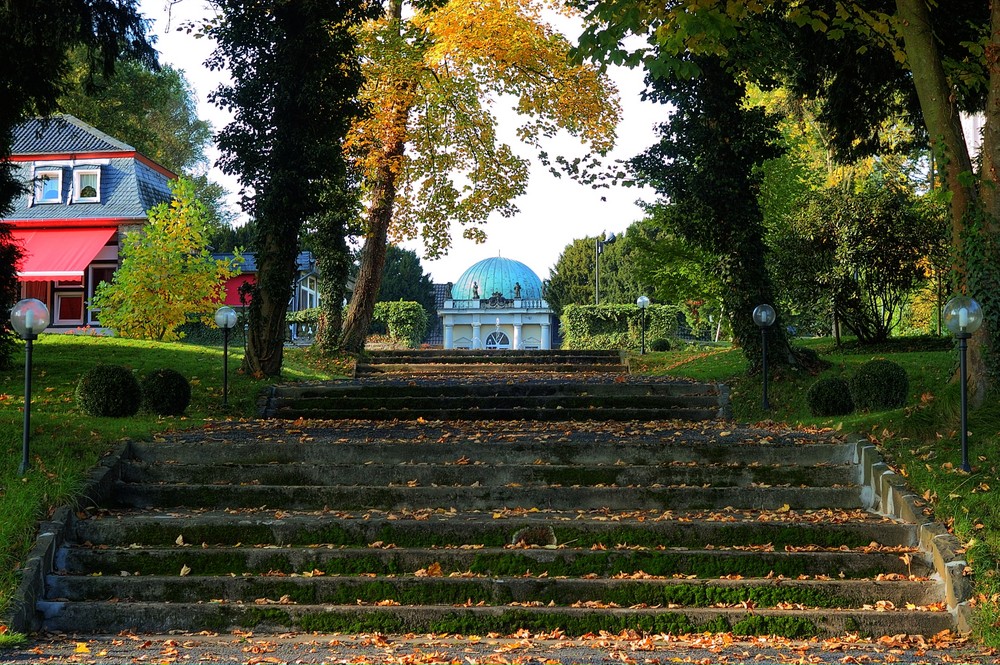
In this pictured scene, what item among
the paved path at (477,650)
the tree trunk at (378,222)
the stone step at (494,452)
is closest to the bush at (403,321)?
the tree trunk at (378,222)

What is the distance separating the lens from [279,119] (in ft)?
52.5

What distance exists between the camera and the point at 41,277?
3294 cm

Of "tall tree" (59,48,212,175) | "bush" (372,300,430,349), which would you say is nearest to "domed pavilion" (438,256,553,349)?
"tall tree" (59,48,212,175)

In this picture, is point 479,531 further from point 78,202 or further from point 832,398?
point 78,202

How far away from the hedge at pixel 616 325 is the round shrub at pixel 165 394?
20.1 metres

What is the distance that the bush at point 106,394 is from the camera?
11562 mm

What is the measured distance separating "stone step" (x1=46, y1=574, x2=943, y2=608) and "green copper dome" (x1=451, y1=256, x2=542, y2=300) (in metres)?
53.1

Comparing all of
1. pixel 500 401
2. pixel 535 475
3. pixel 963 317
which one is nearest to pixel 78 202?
pixel 500 401

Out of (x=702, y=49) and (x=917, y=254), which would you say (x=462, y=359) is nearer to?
(x=917, y=254)

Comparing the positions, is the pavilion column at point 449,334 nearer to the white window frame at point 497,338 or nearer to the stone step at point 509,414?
the white window frame at point 497,338

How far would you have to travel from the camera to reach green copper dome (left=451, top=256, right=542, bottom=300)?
61250 millimetres

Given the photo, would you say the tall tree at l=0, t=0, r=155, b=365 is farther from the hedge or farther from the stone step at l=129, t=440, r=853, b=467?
the hedge

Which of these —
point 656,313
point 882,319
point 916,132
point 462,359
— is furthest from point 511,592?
point 656,313

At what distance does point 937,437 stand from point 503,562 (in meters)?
4.74
